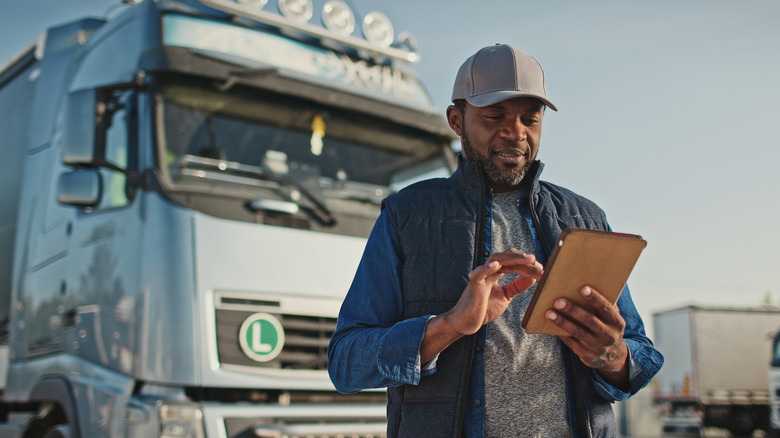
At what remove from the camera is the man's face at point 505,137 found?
6.61 feet

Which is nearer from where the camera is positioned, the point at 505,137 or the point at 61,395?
the point at 505,137

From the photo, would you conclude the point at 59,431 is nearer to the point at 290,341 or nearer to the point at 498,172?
the point at 290,341

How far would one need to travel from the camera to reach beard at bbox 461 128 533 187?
6.74ft

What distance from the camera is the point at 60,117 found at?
5.23 metres

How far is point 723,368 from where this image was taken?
65.5 feet

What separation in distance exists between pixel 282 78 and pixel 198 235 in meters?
1.29

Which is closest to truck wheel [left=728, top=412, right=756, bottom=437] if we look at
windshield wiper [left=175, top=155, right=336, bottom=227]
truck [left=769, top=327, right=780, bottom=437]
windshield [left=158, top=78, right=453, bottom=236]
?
truck [left=769, top=327, right=780, bottom=437]

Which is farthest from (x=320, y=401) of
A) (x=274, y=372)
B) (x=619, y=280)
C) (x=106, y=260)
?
(x=619, y=280)

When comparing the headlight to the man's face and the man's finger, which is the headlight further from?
the man's finger

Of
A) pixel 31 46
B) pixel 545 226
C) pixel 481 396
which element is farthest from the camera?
pixel 31 46

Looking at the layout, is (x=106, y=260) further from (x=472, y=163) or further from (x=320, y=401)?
(x=472, y=163)

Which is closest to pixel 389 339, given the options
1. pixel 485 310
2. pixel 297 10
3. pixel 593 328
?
pixel 485 310

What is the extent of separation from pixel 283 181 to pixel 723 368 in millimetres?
18355

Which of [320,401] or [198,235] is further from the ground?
[198,235]
